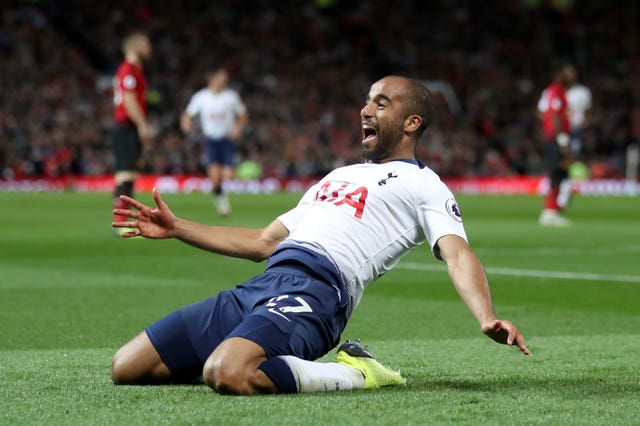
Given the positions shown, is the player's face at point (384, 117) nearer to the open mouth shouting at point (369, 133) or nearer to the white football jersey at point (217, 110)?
the open mouth shouting at point (369, 133)

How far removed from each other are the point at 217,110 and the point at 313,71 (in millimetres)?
19561

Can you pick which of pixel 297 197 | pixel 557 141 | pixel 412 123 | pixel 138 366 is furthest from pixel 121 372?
pixel 297 197

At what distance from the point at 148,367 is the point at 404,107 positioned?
5.19 feet

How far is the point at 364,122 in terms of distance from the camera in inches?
217

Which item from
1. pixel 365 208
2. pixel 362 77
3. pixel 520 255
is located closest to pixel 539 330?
pixel 365 208

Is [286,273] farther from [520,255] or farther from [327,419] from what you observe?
[520,255]

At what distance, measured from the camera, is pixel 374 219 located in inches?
216

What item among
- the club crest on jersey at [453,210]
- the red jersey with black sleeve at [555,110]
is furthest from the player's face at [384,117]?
the red jersey with black sleeve at [555,110]

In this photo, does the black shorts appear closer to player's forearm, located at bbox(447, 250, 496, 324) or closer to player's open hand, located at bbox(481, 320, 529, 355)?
player's forearm, located at bbox(447, 250, 496, 324)

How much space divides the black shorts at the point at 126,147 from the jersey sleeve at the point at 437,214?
11094mm

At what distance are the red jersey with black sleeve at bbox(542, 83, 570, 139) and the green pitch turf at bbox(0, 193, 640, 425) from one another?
321 cm

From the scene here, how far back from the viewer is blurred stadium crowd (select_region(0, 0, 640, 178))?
36.1m

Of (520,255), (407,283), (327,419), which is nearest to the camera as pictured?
(327,419)

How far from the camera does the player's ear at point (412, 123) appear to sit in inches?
218
